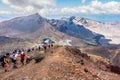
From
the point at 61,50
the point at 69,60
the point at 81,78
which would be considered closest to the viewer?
the point at 81,78

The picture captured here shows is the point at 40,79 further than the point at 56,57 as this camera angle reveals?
No

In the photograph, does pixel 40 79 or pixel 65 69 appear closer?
pixel 40 79

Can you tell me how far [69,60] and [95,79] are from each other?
8.51m

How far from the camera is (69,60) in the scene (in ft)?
172

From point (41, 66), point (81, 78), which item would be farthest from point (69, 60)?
point (81, 78)

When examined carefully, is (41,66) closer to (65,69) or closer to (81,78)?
(65,69)

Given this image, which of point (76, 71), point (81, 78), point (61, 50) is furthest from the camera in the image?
point (61, 50)

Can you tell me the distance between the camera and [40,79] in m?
44.1

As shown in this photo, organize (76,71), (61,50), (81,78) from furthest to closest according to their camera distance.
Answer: (61,50), (76,71), (81,78)

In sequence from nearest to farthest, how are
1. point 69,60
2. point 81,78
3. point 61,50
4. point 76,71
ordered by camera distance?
1. point 81,78
2. point 76,71
3. point 69,60
4. point 61,50

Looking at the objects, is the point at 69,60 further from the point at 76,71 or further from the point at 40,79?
the point at 40,79

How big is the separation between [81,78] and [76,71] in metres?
3.07

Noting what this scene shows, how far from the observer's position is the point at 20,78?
48812 millimetres

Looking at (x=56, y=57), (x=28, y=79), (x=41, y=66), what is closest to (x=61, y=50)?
(x=56, y=57)
